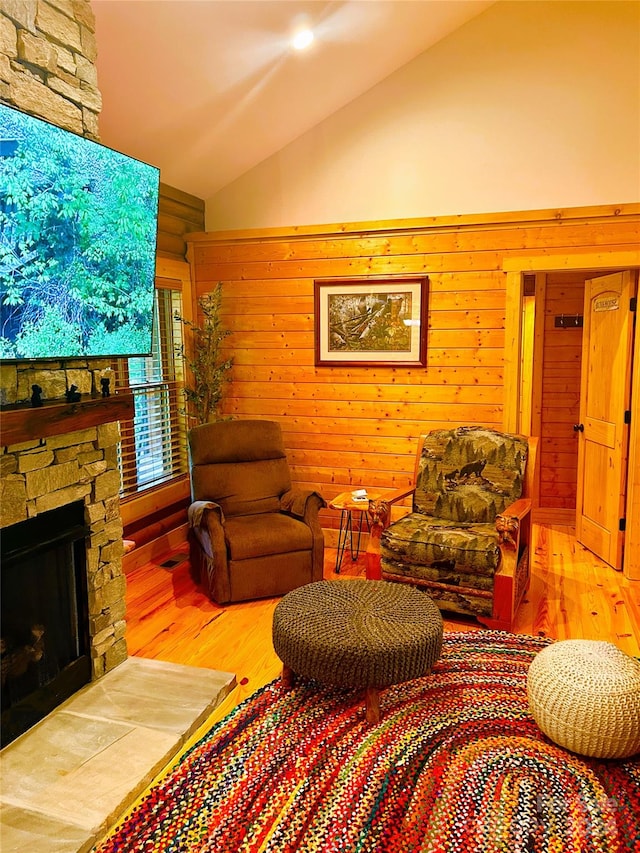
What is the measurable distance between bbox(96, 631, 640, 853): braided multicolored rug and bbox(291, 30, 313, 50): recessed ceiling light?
A: 327cm

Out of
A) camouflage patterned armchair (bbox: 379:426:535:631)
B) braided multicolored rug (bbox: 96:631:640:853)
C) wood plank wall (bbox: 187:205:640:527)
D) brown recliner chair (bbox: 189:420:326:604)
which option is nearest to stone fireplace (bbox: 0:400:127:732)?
braided multicolored rug (bbox: 96:631:640:853)

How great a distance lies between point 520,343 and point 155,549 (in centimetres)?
286

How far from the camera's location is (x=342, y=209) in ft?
14.3

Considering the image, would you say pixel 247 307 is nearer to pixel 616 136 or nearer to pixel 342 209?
pixel 342 209

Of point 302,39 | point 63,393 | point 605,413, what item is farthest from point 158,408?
point 605,413

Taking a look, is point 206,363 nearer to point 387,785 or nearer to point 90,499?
point 90,499

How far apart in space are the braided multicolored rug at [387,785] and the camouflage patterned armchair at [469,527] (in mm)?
622

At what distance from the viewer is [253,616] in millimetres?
3467

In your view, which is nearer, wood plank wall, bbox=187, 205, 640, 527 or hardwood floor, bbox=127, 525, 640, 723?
hardwood floor, bbox=127, 525, 640, 723

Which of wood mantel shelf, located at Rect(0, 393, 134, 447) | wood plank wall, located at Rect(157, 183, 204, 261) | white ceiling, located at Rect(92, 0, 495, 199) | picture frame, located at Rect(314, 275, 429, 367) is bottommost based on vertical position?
wood mantel shelf, located at Rect(0, 393, 134, 447)

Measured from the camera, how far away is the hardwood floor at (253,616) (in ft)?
9.89

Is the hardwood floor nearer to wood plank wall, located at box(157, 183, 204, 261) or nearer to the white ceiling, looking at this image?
wood plank wall, located at box(157, 183, 204, 261)

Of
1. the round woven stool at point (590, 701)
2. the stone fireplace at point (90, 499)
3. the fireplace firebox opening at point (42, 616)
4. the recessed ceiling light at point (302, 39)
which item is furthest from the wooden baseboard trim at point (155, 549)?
the recessed ceiling light at point (302, 39)

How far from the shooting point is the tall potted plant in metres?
4.50
